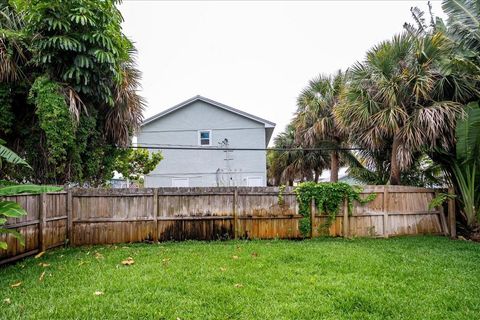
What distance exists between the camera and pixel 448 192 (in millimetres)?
8781

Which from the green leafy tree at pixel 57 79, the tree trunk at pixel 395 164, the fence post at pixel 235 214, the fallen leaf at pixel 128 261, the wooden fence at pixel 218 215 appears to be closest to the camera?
the fallen leaf at pixel 128 261

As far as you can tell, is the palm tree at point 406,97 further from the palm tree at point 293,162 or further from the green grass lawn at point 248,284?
the palm tree at point 293,162

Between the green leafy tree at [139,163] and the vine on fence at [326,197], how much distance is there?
34.8 feet

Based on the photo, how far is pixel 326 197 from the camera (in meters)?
8.30

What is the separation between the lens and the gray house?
17.0 m

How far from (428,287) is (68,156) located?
7728 mm

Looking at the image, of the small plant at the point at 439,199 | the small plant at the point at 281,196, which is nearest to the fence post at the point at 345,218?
the small plant at the point at 281,196

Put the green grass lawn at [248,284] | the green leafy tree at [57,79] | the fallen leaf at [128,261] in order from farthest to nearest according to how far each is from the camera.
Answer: the green leafy tree at [57,79] → the fallen leaf at [128,261] → the green grass lawn at [248,284]

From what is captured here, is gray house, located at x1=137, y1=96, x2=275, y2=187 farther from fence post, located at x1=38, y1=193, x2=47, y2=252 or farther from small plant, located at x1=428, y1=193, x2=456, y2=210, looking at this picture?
fence post, located at x1=38, y1=193, x2=47, y2=252

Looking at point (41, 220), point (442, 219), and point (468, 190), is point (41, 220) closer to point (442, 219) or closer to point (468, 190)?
point (442, 219)

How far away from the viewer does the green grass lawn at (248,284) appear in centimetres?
356

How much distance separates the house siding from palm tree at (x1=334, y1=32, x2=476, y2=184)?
8128mm

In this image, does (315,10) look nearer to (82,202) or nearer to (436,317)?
(82,202)

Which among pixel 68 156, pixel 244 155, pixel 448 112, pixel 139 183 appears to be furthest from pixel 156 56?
pixel 448 112
